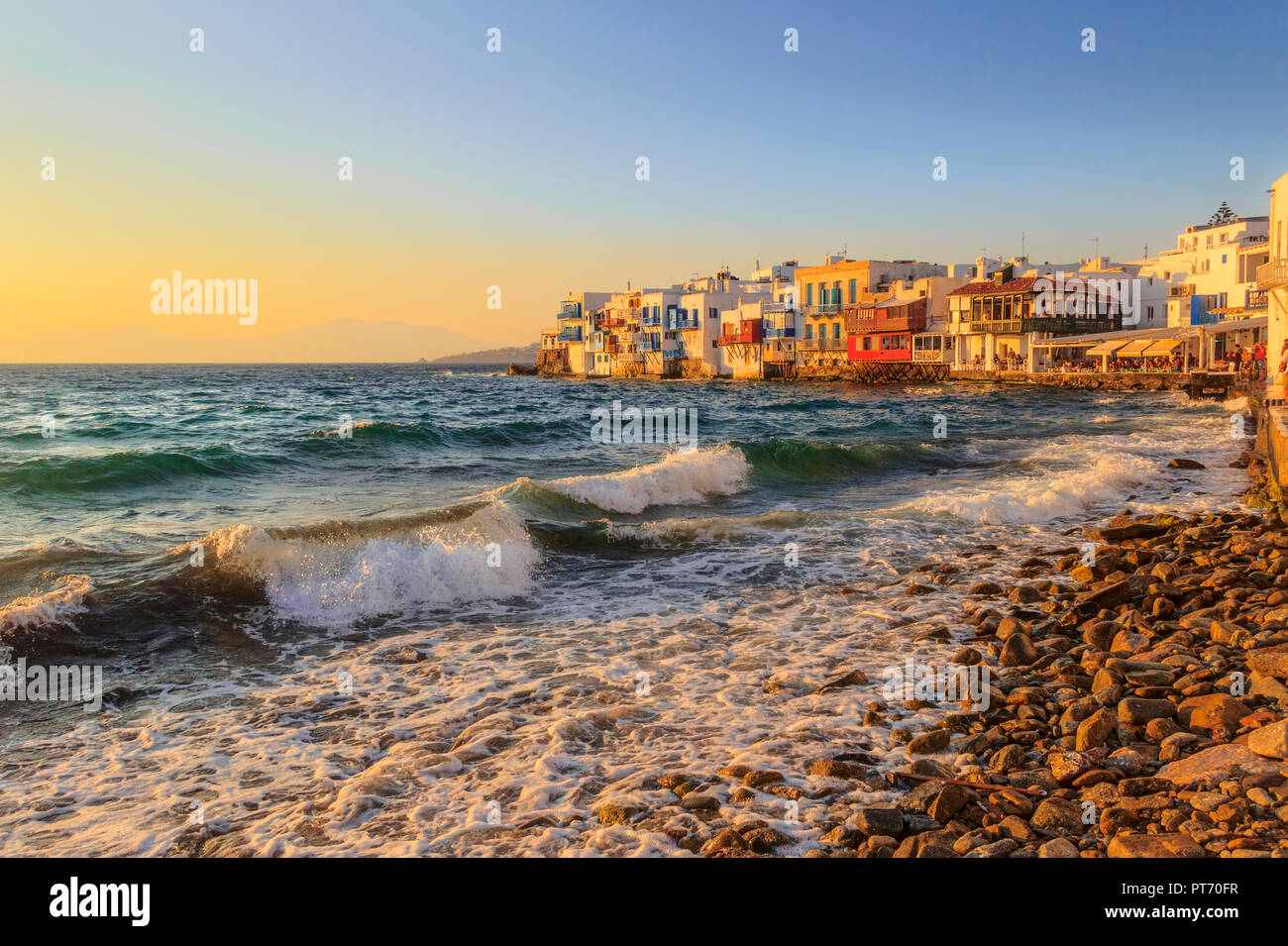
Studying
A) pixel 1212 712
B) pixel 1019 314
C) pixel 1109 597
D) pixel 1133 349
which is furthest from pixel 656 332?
pixel 1212 712

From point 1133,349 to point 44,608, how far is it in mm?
62905

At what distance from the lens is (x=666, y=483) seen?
64.4 feet

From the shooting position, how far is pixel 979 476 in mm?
22141

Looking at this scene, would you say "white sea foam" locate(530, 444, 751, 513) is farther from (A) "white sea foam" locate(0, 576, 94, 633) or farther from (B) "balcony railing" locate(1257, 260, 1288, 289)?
(B) "balcony railing" locate(1257, 260, 1288, 289)

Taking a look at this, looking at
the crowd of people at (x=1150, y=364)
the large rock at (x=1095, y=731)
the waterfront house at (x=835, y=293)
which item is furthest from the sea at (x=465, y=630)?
the waterfront house at (x=835, y=293)

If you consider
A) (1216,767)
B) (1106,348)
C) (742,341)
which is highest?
(742,341)

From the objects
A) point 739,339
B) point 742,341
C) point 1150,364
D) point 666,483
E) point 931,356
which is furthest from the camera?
point 739,339

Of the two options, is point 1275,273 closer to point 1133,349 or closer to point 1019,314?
point 1133,349

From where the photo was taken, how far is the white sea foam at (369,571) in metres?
10.6

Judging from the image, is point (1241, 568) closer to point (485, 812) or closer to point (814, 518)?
point (814, 518)

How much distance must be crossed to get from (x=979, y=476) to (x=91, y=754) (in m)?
20.3

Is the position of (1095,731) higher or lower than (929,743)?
higher

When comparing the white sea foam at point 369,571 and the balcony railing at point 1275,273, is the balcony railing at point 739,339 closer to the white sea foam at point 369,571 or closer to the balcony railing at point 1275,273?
the balcony railing at point 1275,273

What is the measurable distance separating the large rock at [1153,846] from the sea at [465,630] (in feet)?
4.62
